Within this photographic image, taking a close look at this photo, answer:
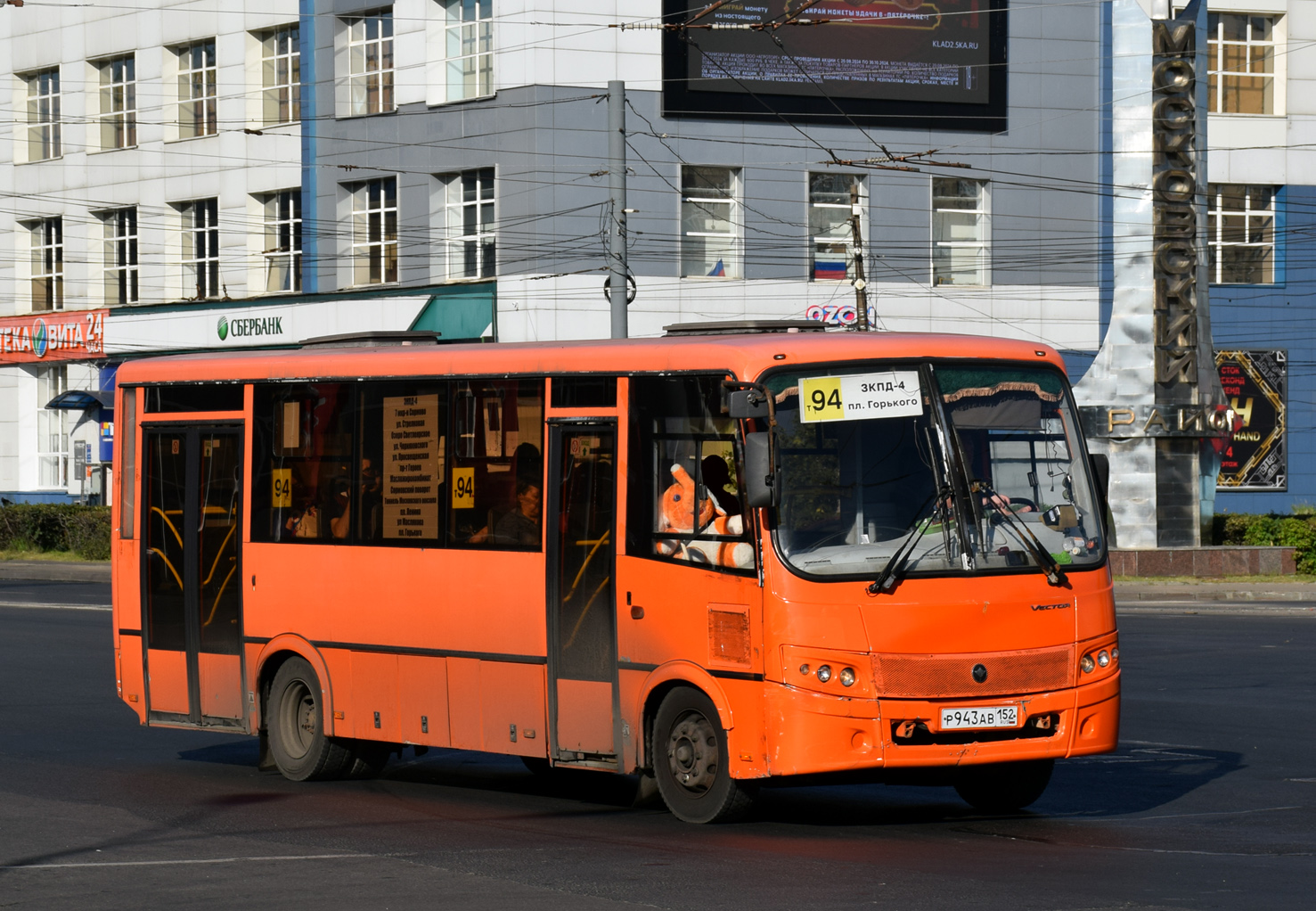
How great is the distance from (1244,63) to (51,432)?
32.7 meters

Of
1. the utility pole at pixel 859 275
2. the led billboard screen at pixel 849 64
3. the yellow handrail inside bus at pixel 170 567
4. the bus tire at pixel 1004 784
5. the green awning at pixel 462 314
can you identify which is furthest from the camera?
the green awning at pixel 462 314

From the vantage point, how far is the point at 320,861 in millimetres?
9523

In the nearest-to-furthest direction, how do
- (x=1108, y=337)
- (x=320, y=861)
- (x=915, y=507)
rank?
(x=320, y=861) → (x=915, y=507) → (x=1108, y=337)

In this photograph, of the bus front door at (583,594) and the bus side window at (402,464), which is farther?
the bus side window at (402,464)

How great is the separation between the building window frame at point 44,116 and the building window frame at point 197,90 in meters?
5.00

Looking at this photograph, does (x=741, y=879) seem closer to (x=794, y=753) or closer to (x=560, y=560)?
(x=794, y=753)

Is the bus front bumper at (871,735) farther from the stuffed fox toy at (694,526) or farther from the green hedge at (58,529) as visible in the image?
the green hedge at (58,529)

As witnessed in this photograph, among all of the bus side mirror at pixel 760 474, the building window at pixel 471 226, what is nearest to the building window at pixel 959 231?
the building window at pixel 471 226

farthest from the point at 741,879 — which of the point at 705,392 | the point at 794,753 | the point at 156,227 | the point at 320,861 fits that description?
the point at 156,227

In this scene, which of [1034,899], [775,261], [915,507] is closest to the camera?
[1034,899]

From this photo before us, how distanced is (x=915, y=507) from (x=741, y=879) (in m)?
2.40

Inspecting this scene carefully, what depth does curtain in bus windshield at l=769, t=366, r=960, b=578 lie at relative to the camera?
1028 centimetres

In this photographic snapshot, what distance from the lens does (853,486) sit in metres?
10.4

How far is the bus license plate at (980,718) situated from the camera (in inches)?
400
